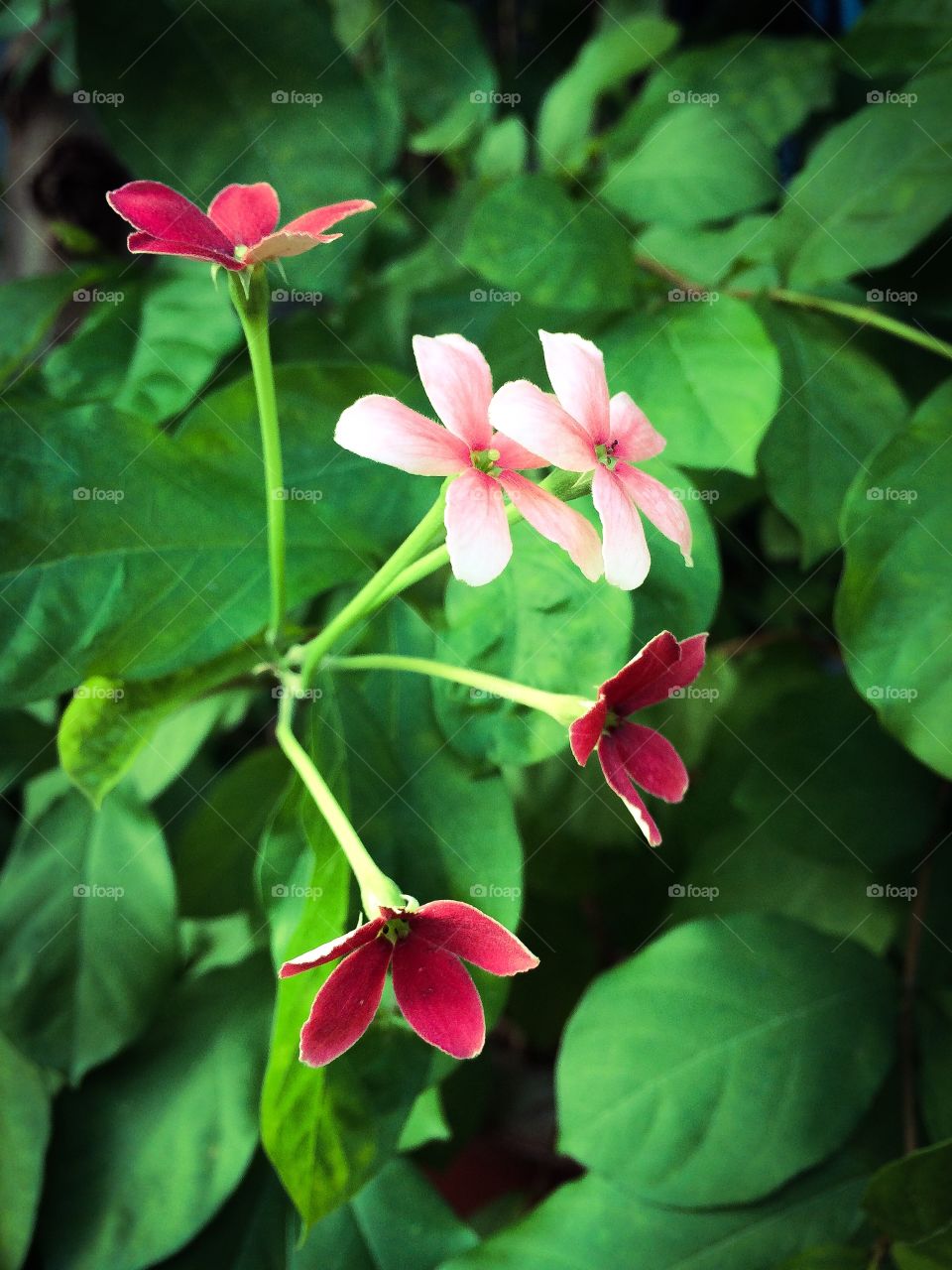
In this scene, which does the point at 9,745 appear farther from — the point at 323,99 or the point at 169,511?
the point at 323,99

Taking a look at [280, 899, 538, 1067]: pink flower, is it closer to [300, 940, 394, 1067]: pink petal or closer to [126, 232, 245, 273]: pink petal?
Answer: [300, 940, 394, 1067]: pink petal

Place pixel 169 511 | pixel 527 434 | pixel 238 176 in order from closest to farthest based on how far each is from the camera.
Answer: pixel 527 434, pixel 169 511, pixel 238 176

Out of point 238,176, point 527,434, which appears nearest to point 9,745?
point 238,176

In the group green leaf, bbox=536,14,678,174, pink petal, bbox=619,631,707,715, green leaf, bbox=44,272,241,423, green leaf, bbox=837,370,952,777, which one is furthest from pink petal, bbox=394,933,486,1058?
green leaf, bbox=536,14,678,174

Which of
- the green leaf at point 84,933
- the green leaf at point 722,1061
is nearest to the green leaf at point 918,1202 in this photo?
the green leaf at point 722,1061

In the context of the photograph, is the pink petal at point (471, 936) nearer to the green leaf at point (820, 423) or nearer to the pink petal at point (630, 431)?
the pink petal at point (630, 431)

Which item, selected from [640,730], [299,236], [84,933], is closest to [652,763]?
[640,730]

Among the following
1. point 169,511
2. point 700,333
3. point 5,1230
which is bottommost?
point 5,1230
